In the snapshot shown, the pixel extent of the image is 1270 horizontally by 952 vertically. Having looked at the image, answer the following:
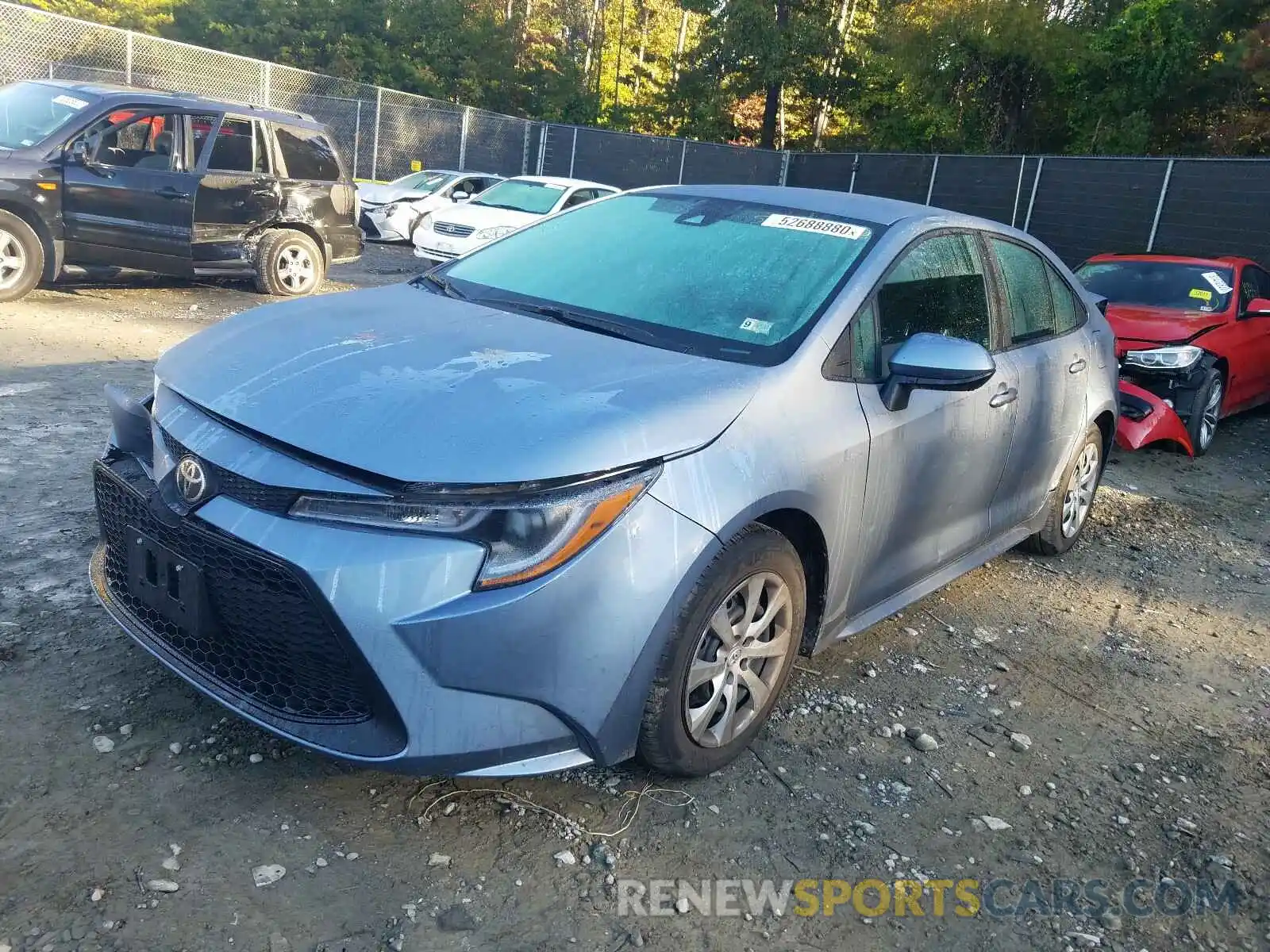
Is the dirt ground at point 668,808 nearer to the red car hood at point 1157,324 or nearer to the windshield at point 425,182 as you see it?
the red car hood at point 1157,324

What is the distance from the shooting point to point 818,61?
32000 mm

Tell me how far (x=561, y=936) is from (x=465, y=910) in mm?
232

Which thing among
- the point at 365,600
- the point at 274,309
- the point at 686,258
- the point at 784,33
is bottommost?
the point at 365,600

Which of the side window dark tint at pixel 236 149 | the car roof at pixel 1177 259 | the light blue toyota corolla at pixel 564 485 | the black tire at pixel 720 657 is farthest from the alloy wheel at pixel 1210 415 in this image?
the side window dark tint at pixel 236 149

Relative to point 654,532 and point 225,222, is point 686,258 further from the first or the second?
point 225,222

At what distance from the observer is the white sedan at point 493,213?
14445 mm

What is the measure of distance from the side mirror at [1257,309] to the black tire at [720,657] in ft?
24.1

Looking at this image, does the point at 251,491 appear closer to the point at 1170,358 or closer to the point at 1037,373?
the point at 1037,373

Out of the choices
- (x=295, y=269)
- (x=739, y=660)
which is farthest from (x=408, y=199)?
(x=739, y=660)

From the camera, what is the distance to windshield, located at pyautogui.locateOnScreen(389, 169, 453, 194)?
1805cm

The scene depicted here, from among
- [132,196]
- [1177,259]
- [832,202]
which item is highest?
[832,202]

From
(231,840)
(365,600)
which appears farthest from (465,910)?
(365,600)

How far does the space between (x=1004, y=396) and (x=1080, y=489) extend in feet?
5.09

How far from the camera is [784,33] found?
31.2 m
